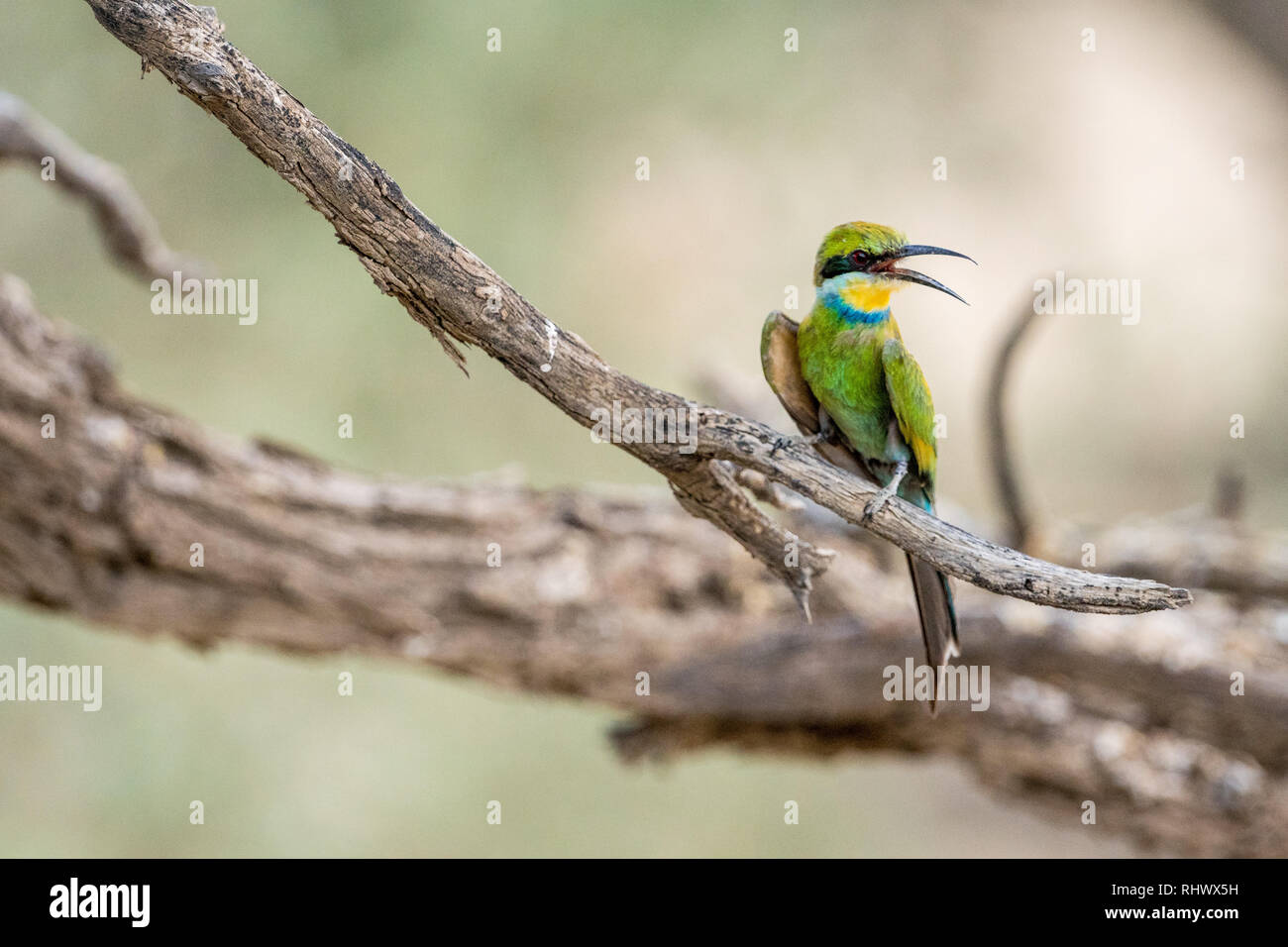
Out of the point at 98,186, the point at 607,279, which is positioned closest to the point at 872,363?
the point at 98,186

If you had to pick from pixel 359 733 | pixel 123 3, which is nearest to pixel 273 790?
pixel 359 733

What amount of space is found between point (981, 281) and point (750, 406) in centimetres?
248

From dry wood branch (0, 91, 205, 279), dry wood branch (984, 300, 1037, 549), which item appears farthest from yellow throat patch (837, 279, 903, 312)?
dry wood branch (0, 91, 205, 279)

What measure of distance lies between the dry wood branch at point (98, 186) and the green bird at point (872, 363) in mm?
1907

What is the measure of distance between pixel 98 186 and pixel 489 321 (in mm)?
1854

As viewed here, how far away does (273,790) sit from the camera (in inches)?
194

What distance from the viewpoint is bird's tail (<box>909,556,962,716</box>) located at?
1974 mm

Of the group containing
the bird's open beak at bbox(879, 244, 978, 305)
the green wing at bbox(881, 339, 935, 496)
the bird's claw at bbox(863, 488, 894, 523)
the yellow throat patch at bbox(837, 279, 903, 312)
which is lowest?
the bird's claw at bbox(863, 488, 894, 523)

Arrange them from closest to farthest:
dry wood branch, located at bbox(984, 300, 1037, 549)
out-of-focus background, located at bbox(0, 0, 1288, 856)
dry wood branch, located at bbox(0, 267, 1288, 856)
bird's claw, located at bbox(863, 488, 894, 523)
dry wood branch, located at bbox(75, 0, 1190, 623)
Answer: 1. dry wood branch, located at bbox(75, 0, 1190, 623)
2. bird's claw, located at bbox(863, 488, 894, 523)
3. dry wood branch, located at bbox(0, 267, 1288, 856)
4. dry wood branch, located at bbox(984, 300, 1037, 549)
5. out-of-focus background, located at bbox(0, 0, 1288, 856)

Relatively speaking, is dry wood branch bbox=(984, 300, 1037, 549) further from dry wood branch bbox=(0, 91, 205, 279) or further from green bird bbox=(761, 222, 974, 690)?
dry wood branch bbox=(0, 91, 205, 279)

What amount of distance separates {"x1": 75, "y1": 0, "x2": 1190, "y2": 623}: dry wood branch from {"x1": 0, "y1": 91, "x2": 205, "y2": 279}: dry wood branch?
154 centimetres

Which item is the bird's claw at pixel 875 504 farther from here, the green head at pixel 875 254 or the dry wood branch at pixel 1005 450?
the dry wood branch at pixel 1005 450

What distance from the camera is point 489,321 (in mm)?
1657
